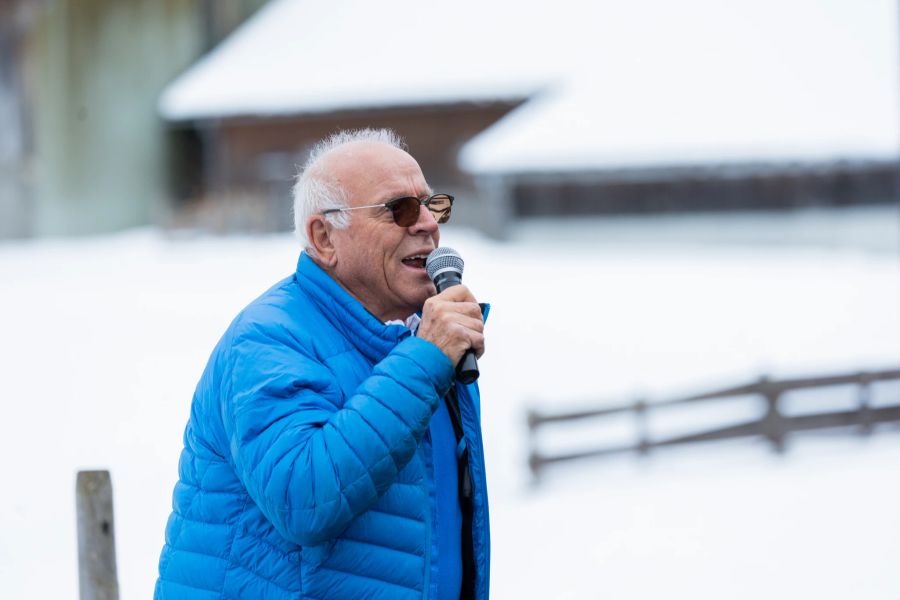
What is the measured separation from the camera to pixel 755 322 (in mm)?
14086

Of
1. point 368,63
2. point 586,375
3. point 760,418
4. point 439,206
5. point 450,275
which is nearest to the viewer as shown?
point 450,275

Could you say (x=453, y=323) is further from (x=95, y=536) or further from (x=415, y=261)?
(x=95, y=536)

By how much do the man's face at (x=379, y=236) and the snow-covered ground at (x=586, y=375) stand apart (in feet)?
13.5

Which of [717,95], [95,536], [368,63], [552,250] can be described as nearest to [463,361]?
[95,536]

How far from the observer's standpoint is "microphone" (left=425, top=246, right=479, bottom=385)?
2004 mm

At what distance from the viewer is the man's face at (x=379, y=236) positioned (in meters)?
2.17

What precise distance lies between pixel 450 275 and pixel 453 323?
15 cm

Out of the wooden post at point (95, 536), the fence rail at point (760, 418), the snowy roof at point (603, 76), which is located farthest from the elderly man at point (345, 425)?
the snowy roof at point (603, 76)

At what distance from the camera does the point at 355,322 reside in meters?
2.14

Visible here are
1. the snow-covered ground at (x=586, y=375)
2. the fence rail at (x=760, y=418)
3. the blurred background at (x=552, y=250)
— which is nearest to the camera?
the snow-covered ground at (x=586, y=375)

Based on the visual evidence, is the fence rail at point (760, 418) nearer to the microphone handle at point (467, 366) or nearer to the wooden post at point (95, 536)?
the wooden post at point (95, 536)

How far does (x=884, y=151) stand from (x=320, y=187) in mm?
17802

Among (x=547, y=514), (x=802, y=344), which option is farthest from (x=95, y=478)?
(x=802, y=344)

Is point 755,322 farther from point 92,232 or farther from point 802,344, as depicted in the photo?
point 92,232
